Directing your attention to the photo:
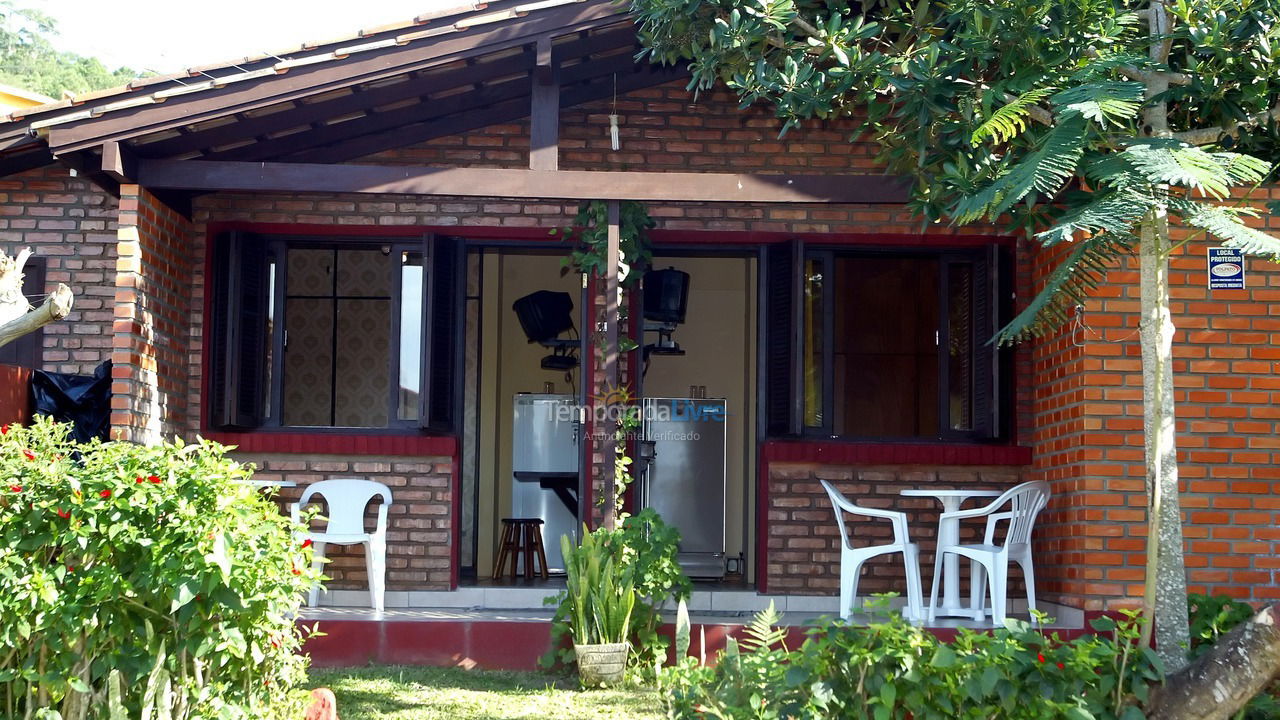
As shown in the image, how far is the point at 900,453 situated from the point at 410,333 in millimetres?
3178

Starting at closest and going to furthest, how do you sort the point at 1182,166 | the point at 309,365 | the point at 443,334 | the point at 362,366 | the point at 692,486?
the point at 1182,166
the point at 443,334
the point at 309,365
the point at 362,366
the point at 692,486

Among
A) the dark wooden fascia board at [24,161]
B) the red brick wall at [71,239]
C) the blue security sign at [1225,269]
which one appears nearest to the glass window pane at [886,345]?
the blue security sign at [1225,269]

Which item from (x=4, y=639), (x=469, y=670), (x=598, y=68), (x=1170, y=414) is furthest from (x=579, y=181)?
(x=4, y=639)

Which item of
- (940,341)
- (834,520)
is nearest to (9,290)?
(834,520)

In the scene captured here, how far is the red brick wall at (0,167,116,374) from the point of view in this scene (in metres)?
7.77

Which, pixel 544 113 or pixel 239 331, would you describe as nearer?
pixel 544 113

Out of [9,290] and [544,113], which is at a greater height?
[544,113]

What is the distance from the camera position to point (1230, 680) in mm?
4461

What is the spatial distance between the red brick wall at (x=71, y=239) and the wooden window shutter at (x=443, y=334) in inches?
77.6

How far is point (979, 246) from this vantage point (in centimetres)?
795

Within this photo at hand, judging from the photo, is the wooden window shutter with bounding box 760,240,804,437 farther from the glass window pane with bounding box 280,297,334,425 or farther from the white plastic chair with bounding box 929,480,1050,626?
the glass window pane with bounding box 280,297,334,425

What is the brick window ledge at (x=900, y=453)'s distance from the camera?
7762 millimetres

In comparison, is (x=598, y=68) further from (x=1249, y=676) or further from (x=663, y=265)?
(x=1249, y=676)

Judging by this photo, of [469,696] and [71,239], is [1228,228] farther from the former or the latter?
[71,239]
